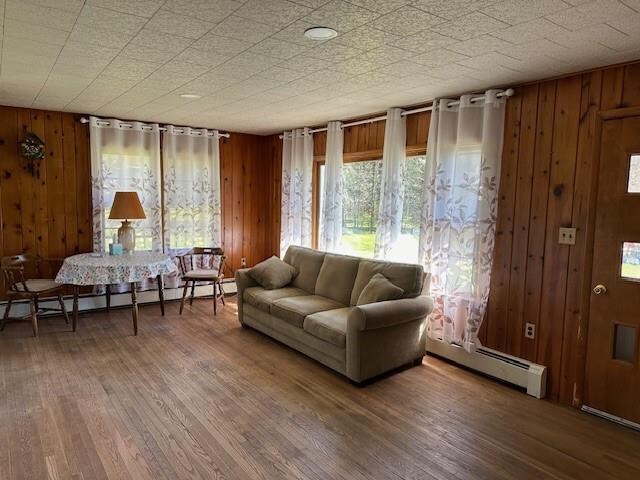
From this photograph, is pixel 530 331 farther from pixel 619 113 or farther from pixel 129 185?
pixel 129 185

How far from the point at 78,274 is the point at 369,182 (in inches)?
127

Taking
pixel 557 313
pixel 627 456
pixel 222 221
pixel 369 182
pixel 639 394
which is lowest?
pixel 627 456

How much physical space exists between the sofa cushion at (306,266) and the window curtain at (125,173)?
6.25 ft

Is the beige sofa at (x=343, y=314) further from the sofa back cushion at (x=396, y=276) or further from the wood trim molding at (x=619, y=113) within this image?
the wood trim molding at (x=619, y=113)

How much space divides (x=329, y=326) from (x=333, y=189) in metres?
2.07

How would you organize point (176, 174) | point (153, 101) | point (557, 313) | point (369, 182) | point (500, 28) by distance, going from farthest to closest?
→ 1. point (176, 174)
2. point (369, 182)
3. point (153, 101)
4. point (557, 313)
5. point (500, 28)

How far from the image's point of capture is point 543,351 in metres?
3.20

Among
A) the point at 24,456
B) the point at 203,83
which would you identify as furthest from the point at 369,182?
the point at 24,456

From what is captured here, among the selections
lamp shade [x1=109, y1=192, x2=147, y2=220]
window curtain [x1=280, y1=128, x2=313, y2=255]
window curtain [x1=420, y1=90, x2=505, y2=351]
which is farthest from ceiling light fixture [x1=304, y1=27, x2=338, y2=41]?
lamp shade [x1=109, y1=192, x2=147, y2=220]

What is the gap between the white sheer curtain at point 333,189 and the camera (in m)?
5.01

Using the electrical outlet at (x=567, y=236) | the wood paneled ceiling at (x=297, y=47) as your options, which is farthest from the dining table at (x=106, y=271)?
the electrical outlet at (x=567, y=236)

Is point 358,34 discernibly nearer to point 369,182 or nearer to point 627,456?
point 369,182

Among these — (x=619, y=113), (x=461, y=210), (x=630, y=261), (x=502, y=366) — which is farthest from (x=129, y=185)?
(x=630, y=261)

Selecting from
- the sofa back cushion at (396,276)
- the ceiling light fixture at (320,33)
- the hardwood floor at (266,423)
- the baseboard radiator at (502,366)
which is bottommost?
the hardwood floor at (266,423)
